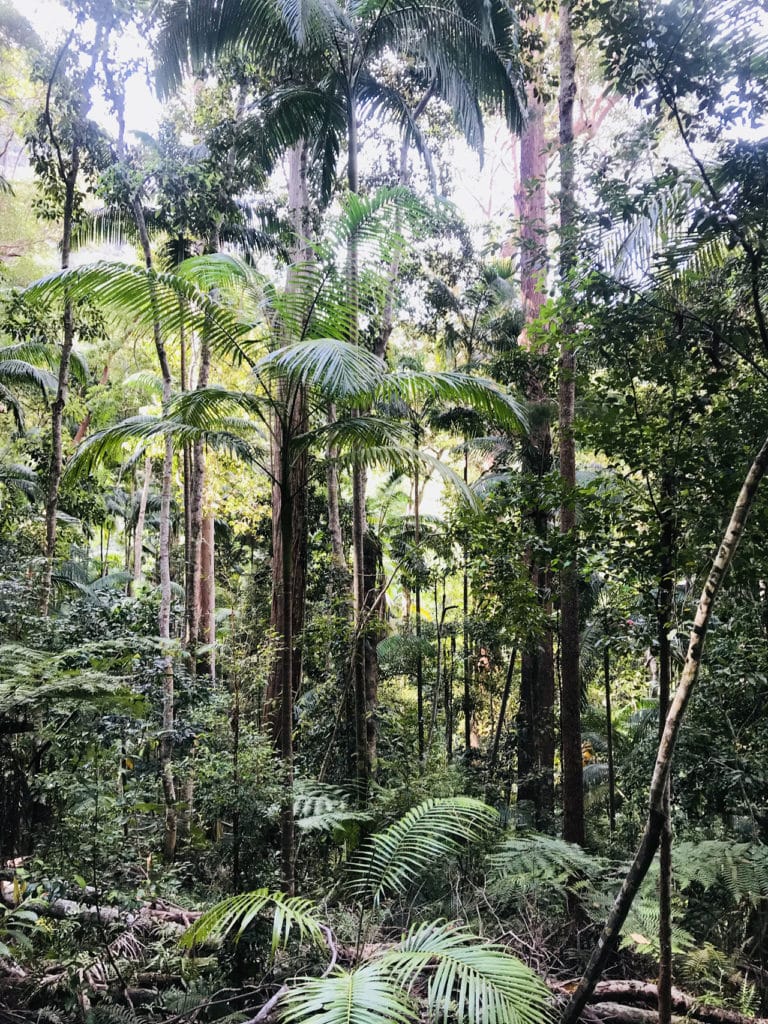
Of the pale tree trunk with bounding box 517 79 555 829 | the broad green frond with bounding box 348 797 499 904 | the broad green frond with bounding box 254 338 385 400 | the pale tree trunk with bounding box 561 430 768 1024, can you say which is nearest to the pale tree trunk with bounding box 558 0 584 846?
the pale tree trunk with bounding box 517 79 555 829

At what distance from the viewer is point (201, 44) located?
732cm

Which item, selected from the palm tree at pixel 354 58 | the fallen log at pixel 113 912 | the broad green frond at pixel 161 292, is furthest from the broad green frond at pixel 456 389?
the fallen log at pixel 113 912

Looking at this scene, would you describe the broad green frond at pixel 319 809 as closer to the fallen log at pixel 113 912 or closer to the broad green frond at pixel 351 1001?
the fallen log at pixel 113 912

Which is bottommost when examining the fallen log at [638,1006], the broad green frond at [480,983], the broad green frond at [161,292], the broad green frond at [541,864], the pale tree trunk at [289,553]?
the fallen log at [638,1006]

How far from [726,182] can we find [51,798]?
16.4 ft

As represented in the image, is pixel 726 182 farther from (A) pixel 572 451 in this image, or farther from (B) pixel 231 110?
(B) pixel 231 110

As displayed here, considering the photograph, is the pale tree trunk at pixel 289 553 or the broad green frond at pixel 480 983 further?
the pale tree trunk at pixel 289 553

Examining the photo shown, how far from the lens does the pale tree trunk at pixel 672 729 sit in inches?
97.5

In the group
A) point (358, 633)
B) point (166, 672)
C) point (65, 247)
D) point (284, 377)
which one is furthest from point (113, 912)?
point (65, 247)

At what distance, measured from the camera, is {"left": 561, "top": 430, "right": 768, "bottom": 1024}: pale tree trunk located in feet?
8.13

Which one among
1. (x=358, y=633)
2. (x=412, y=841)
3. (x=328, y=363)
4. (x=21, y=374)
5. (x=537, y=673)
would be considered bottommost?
(x=412, y=841)

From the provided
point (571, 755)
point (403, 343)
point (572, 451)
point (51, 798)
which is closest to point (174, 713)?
point (51, 798)

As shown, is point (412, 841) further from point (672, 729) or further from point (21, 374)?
point (21, 374)

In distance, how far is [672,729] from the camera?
101 inches
